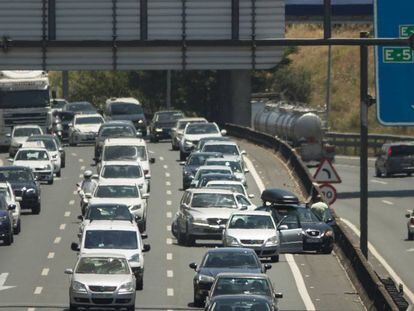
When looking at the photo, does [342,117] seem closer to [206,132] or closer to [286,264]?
[206,132]

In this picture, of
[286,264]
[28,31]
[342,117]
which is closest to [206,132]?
[286,264]

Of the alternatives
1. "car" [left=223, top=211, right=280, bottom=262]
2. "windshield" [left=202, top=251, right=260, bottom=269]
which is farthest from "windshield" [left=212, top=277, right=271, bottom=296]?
"car" [left=223, top=211, right=280, bottom=262]

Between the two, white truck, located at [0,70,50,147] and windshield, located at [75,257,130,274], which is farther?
white truck, located at [0,70,50,147]

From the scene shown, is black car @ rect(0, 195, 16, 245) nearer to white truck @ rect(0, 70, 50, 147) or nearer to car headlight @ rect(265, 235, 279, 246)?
car headlight @ rect(265, 235, 279, 246)

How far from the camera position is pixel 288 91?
408 ft

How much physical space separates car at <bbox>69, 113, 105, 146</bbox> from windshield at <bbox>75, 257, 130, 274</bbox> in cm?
4415

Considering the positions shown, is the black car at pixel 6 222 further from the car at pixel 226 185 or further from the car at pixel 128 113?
the car at pixel 128 113

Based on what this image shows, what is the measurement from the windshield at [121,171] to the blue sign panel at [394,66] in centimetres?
2834

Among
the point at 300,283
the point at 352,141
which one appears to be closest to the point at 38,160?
the point at 300,283

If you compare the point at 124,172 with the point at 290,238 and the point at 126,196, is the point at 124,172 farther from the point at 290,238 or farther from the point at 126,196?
the point at 290,238

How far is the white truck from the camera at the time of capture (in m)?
71.9

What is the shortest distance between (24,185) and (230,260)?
17.2 meters

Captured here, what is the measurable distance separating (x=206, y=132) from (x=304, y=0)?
19.9 meters

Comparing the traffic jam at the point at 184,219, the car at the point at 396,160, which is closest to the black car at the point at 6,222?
→ the traffic jam at the point at 184,219
